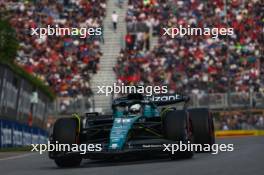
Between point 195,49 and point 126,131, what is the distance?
73.3ft

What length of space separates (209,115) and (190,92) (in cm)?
1834

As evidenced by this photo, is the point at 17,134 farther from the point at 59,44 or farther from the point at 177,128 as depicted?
A: the point at 177,128

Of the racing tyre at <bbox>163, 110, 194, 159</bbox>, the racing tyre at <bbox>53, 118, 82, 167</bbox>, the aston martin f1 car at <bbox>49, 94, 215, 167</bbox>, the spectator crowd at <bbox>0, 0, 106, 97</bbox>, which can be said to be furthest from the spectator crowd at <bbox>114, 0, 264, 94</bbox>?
the racing tyre at <bbox>53, 118, 82, 167</bbox>

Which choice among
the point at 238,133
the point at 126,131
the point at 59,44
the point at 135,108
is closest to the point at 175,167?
the point at 126,131

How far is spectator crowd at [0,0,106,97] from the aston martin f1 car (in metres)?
18.7

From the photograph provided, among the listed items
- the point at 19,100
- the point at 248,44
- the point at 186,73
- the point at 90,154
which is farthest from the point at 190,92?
the point at 90,154

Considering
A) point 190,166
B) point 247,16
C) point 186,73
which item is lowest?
point 190,166

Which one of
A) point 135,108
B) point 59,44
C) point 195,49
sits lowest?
point 135,108

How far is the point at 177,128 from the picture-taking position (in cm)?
1405

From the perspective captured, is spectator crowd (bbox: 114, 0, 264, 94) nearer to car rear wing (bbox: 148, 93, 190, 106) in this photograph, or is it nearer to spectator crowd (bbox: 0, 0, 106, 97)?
spectator crowd (bbox: 0, 0, 106, 97)

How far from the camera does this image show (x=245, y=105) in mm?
34656

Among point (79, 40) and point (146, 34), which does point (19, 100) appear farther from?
point (146, 34)

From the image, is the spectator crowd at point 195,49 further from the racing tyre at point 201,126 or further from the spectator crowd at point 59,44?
the racing tyre at point 201,126

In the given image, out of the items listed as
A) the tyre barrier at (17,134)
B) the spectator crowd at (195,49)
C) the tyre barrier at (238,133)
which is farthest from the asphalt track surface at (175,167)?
the spectator crowd at (195,49)
